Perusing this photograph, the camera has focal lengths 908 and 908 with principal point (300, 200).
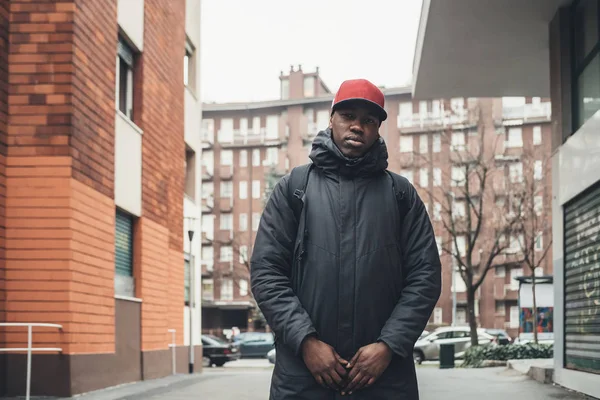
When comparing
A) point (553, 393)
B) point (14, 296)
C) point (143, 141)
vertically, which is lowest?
point (553, 393)

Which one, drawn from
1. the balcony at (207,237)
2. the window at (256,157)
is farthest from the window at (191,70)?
the window at (256,157)

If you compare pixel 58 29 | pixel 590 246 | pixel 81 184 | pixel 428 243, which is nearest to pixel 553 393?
pixel 590 246

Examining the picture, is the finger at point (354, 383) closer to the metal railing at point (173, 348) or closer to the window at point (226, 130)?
the metal railing at point (173, 348)

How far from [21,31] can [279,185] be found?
984 centimetres

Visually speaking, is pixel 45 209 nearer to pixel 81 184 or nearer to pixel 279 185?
pixel 81 184

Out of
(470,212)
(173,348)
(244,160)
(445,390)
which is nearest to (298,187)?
(445,390)

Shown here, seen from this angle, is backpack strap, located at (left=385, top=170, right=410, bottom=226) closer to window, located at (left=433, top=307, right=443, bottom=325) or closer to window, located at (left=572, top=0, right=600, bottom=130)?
window, located at (left=572, top=0, right=600, bottom=130)

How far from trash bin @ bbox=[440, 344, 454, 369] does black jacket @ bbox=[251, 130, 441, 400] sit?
25044 mm

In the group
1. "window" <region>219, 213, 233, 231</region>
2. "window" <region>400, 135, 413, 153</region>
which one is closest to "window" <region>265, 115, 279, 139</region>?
"window" <region>219, 213, 233, 231</region>

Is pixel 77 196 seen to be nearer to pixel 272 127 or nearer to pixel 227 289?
pixel 227 289

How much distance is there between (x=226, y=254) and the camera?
80.1m

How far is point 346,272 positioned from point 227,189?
7973cm

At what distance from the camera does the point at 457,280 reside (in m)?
72.2

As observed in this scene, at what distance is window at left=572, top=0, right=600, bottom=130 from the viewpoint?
1268cm
